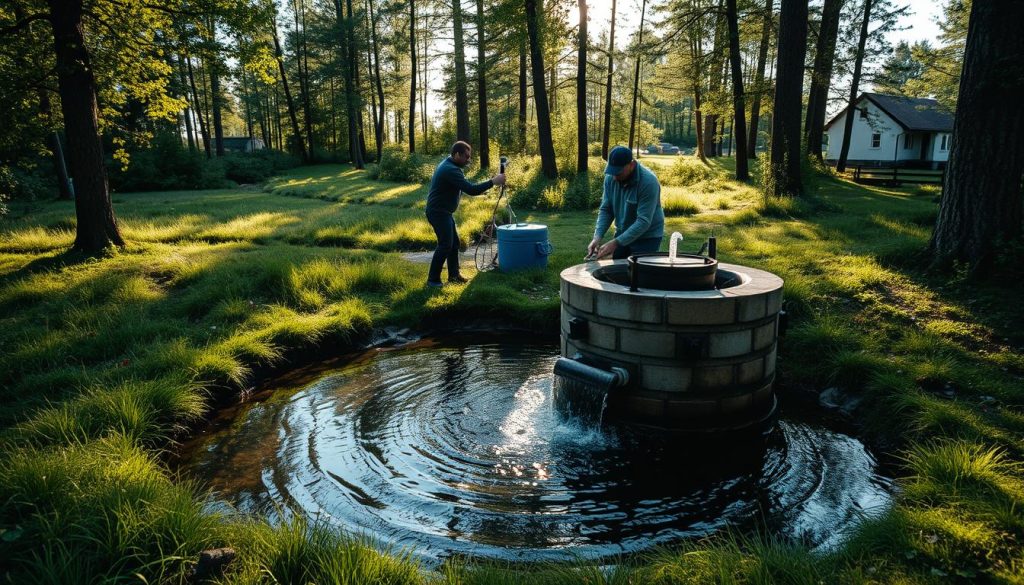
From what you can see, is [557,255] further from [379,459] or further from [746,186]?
[746,186]

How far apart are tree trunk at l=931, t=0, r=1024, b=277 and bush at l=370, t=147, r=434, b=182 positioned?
2096cm

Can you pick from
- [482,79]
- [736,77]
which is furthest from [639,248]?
[482,79]

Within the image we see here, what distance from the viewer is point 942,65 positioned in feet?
79.0

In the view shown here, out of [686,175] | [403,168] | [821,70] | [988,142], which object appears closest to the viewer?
[988,142]

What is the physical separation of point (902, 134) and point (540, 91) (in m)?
29.4

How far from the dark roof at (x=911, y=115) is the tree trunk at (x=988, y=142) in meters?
33.1

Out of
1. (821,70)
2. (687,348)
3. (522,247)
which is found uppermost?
(821,70)

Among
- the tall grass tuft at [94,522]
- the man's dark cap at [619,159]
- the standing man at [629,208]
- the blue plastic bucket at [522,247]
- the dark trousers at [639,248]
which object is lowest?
the tall grass tuft at [94,522]

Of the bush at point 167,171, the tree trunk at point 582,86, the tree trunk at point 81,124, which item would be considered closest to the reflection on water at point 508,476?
the tree trunk at point 81,124

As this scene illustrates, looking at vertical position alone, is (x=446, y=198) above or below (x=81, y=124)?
below

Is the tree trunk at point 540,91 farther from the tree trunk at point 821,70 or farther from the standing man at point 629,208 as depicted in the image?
the standing man at point 629,208

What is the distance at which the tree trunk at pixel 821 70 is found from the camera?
62.1 ft

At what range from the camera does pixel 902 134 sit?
116ft

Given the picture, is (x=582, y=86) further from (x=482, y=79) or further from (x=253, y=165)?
(x=253, y=165)
